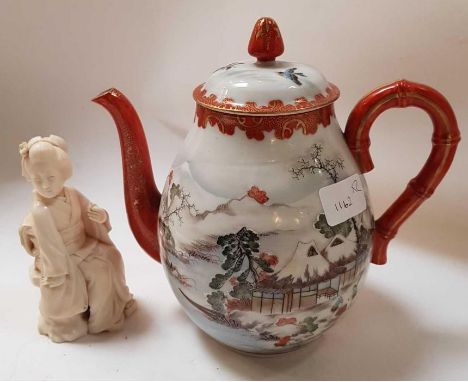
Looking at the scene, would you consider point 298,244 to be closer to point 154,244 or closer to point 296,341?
point 296,341

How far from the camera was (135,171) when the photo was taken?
1.08 metres

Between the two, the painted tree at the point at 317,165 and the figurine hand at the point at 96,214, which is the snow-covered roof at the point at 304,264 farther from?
the figurine hand at the point at 96,214

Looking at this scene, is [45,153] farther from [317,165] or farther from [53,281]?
[317,165]

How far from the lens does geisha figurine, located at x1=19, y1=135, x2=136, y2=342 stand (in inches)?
41.1

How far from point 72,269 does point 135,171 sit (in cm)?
24

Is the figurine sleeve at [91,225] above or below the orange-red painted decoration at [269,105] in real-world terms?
below

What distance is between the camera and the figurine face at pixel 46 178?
1025 mm

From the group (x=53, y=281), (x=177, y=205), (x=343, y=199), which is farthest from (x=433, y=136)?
(x=53, y=281)

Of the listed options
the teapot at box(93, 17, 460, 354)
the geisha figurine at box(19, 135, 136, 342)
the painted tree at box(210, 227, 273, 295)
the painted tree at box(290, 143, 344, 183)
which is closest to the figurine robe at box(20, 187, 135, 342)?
the geisha figurine at box(19, 135, 136, 342)

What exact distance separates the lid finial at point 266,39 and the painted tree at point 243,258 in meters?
0.31

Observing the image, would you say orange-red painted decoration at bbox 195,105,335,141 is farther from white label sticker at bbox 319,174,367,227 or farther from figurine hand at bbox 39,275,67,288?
figurine hand at bbox 39,275,67,288

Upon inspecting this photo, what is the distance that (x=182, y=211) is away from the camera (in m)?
0.97

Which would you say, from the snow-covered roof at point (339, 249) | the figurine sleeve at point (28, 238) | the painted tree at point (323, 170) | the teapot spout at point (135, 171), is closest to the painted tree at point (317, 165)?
the painted tree at point (323, 170)

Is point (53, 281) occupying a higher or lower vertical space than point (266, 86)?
lower
